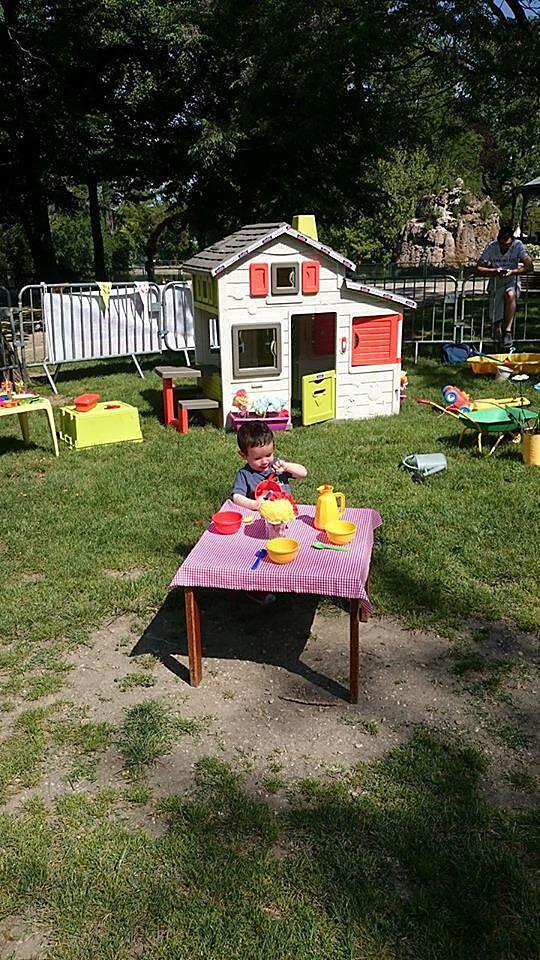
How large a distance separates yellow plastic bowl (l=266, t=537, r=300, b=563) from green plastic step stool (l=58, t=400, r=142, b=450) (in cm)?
466

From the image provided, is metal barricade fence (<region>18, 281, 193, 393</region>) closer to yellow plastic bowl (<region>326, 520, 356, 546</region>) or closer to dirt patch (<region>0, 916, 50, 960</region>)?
yellow plastic bowl (<region>326, 520, 356, 546</region>)

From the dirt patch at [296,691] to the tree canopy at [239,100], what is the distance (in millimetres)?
11609

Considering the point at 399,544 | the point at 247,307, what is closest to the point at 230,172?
the point at 247,307

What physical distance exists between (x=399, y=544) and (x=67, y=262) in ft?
110

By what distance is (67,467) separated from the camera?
750 centimetres

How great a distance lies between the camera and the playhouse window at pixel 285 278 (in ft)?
27.1

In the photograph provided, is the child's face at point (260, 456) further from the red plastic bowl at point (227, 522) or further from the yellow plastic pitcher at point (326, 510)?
the yellow plastic pitcher at point (326, 510)

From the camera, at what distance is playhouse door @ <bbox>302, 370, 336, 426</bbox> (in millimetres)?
8594

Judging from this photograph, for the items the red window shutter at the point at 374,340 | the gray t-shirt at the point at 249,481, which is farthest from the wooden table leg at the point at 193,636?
the red window shutter at the point at 374,340

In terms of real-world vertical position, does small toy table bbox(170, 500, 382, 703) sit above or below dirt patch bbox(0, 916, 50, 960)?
above

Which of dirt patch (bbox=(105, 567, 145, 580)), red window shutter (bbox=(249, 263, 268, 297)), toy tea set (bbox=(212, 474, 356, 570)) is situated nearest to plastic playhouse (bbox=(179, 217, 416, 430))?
red window shutter (bbox=(249, 263, 268, 297))

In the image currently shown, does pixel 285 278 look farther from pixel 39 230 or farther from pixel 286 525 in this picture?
pixel 39 230

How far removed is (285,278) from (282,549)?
526 cm

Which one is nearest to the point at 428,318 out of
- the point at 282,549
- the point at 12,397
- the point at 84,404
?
the point at 84,404
